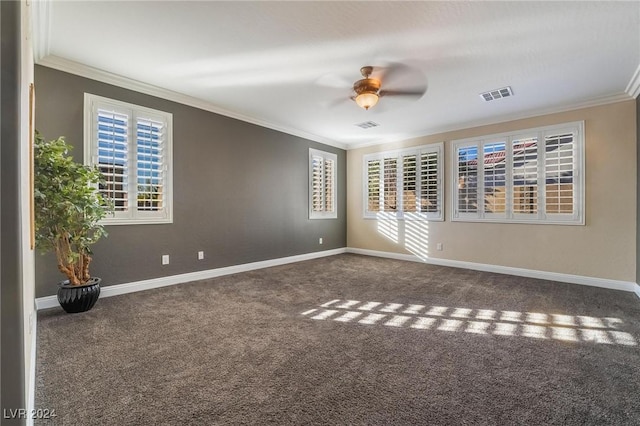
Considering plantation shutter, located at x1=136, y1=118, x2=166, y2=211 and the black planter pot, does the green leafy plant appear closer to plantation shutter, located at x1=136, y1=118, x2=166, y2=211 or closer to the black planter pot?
the black planter pot

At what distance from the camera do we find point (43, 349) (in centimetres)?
212

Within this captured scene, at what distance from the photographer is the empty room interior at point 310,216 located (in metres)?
1.58

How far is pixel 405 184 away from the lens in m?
6.04

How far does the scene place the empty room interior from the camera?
1581 mm

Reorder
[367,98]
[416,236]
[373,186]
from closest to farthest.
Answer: [367,98] < [416,236] < [373,186]

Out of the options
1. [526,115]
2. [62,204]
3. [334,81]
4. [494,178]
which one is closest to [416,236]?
[494,178]

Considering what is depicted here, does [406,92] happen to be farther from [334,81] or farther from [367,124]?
[367,124]

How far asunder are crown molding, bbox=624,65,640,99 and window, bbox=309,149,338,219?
471 centimetres

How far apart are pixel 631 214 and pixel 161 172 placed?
629 centimetres

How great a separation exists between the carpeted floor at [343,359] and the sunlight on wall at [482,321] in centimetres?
2

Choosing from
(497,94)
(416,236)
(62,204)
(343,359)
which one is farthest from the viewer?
(416,236)

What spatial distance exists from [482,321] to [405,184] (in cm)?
370

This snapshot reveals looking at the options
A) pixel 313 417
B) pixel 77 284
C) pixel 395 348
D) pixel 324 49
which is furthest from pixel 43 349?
pixel 324 49

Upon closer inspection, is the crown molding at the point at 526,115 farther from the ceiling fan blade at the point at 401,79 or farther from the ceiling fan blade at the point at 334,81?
the ceiling fan blade at the point at 334,81
